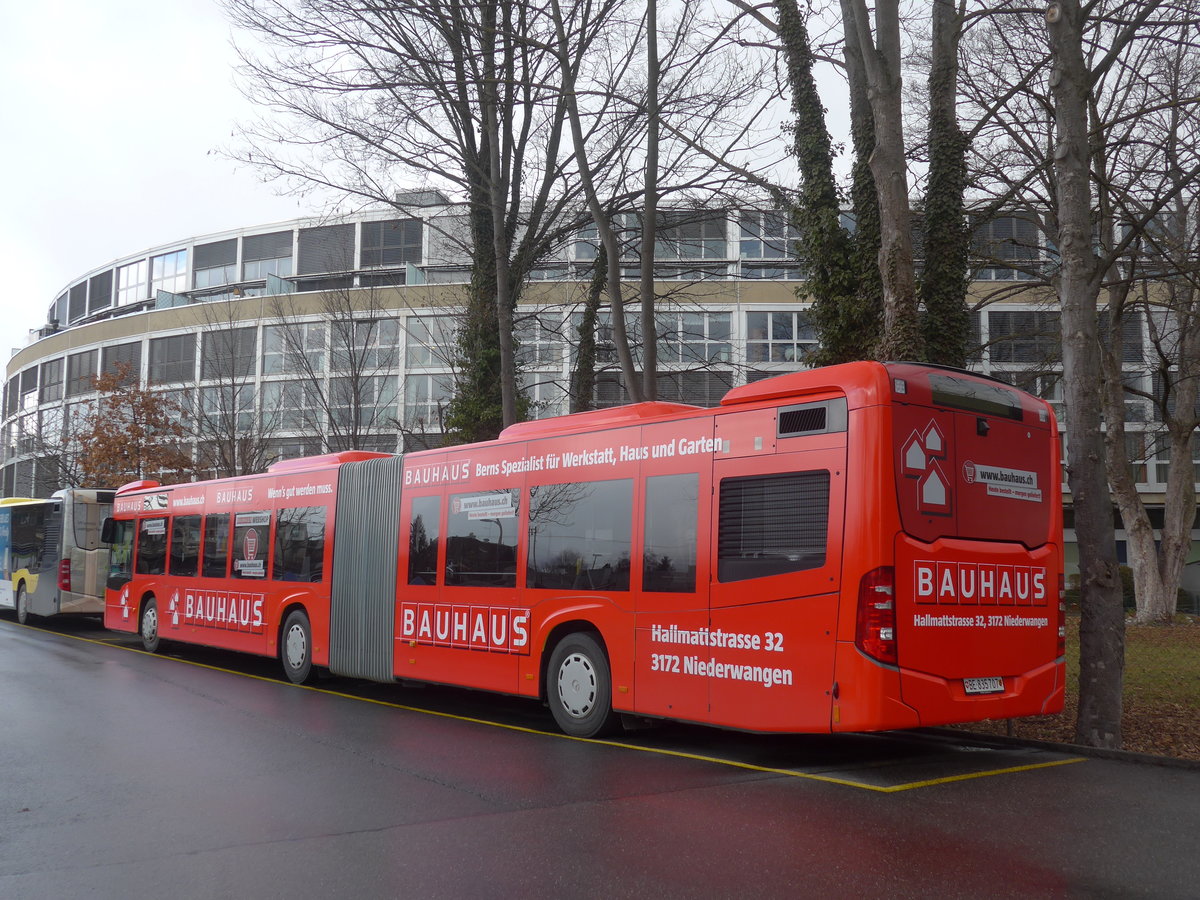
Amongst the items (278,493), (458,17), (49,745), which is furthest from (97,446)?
(49,745)

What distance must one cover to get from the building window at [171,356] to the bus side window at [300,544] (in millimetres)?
33939

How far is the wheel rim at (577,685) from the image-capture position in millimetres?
9672

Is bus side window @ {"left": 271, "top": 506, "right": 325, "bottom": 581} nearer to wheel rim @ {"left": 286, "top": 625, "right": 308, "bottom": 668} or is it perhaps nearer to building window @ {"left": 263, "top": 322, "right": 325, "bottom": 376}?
wheel rim @ {"left": 286, "top": 625, "right": 308, "bottom": 668}

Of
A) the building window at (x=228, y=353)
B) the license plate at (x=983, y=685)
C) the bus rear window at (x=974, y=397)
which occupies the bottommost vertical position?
the license plate at (x=983, y=685)

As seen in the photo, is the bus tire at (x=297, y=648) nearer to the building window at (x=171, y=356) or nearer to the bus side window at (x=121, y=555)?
the bus side window at (x=121, y=555)

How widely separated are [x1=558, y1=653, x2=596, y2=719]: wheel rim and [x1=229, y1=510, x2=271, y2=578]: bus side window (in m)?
7.01

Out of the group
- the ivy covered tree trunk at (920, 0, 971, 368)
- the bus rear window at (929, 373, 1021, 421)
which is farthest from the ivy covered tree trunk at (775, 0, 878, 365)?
the bus rear window at (929, 373, 1021, 421)

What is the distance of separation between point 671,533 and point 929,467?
2.23 meters

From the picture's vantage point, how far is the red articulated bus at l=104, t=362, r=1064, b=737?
7523 mm

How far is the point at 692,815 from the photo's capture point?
6418 millimetres

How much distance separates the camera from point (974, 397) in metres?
8.25

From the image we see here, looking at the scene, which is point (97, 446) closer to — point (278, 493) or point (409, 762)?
point (278, 493)

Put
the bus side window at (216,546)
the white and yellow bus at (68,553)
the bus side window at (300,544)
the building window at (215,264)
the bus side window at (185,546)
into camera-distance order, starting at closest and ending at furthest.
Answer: the bus side window at (300,544)
the bus side window at (216,546)
the bus side window at (185,546)
the white and yellow bus at (68,553)
the building window at (215,264)

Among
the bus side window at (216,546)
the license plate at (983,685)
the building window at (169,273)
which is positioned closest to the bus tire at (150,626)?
the bus side window at (216,546)
